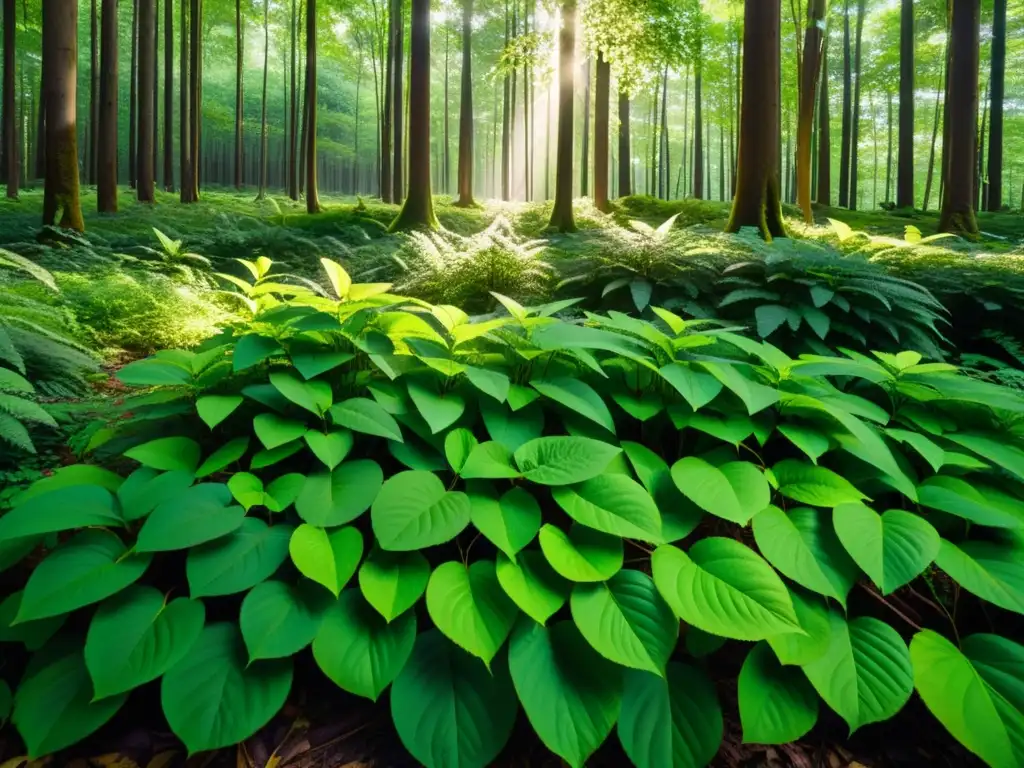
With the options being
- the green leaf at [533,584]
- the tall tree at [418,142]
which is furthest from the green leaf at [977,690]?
the tall tree at [418,142]

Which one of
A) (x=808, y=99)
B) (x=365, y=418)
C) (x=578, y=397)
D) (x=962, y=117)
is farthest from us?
(x=808, y=99)

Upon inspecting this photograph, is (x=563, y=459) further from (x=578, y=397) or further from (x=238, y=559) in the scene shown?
(x=238, y=559)

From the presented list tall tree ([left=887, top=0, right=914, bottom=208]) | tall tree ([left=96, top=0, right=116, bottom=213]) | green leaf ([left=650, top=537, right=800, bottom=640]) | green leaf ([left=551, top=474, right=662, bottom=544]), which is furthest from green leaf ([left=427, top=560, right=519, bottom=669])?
tall tree ([left=887, top=0, right=914, bottom=208])

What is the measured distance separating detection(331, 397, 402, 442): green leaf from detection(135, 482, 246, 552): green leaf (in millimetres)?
379

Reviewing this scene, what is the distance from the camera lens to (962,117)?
9.28 meters

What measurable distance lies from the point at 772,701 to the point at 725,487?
1.72 ft

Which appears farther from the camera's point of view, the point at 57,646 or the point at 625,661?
the point at 57,646

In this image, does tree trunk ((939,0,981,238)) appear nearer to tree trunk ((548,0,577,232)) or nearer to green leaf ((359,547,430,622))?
tree trunk ((548,0,577,232))

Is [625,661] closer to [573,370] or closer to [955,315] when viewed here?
[573,370]

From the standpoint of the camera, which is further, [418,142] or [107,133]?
[107,133]

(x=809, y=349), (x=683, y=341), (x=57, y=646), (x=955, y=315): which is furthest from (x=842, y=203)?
(x=57, y=646)

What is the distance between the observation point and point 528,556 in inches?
60.4

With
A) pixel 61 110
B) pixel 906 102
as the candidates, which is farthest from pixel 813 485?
pixel 906 102

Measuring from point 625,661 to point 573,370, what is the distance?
42.1 inches
